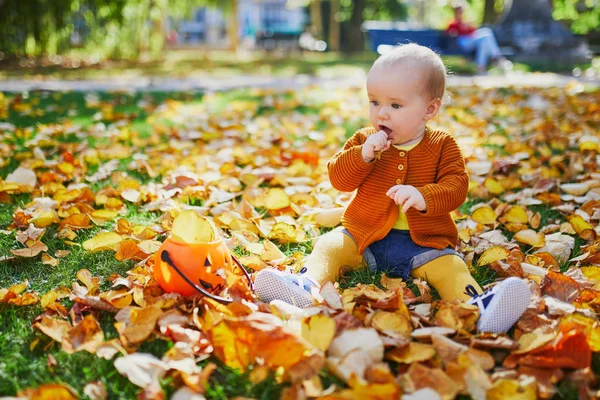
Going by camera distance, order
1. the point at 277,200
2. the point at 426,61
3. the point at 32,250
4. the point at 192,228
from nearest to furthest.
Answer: the point at 192,228 < the point at 426,61 < the point at 32,250 < the point at 277,200

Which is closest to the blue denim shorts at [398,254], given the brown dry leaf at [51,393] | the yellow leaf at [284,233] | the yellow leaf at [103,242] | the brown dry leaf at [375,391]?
the yellow leaf at [284,233]

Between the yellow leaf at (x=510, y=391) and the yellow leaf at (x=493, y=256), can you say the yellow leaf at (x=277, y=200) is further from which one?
the yellow leaf at (x=510, y=391)

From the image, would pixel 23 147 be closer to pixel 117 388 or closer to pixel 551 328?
pixel 117 388

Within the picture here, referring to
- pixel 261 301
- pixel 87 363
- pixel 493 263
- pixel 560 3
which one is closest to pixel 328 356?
pixel 261 301

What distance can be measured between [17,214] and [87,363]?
1236 mm

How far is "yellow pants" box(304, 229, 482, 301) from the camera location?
180cm

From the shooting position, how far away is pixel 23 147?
12.4 ft

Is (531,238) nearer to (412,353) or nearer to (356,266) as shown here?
(356,266)

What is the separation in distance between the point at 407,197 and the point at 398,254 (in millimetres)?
275

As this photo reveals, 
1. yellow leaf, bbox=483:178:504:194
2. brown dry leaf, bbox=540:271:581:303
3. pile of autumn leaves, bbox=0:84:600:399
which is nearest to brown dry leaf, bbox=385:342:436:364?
pile of autumn leaves, bbox=0:84:600:399

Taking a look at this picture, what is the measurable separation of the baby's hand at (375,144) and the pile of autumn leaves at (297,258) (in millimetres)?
449

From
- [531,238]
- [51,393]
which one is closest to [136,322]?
[51,393]

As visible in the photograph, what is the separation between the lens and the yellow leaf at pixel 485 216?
2.45m

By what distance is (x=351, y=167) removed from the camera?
1965 mm
